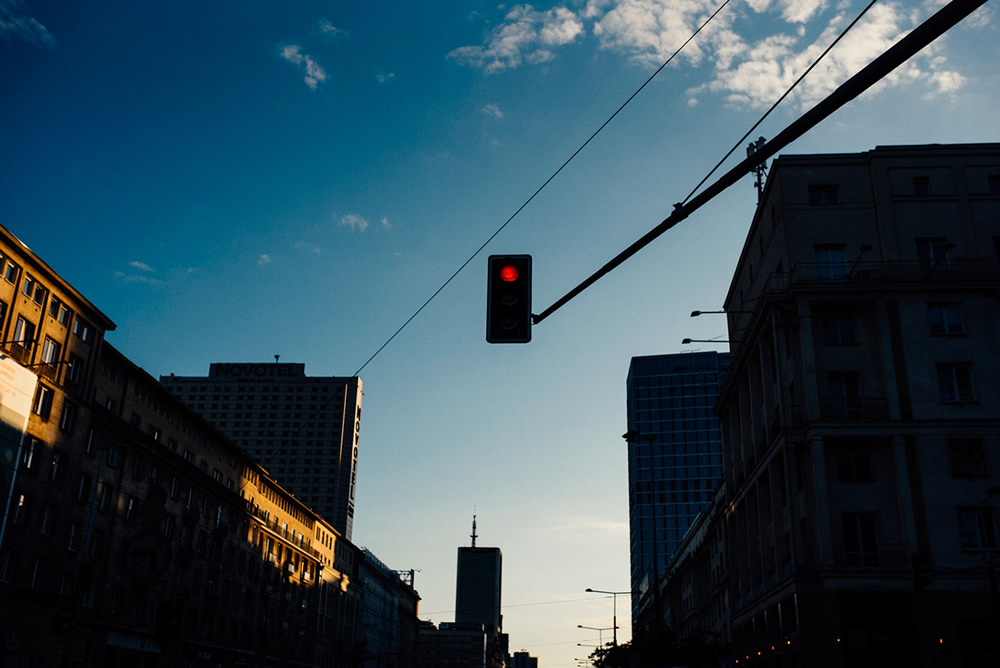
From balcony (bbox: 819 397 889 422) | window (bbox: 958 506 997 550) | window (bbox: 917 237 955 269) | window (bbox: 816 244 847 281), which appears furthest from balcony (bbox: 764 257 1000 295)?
window (bbox: 958 506 997 550)

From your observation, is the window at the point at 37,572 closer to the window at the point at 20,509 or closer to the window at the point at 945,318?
the window at the point at 20,509

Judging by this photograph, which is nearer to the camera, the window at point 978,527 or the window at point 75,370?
the window at point 978,527

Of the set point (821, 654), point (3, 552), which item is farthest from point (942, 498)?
point (3, 552)

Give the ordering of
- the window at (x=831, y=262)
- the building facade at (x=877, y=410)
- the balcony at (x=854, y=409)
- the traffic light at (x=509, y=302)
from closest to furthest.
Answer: the traffic light at (x=509, y=302) < the building facade at (x=877, y=410) < the balcony at (x=854, y=409) < the window at (x=831, y=262)

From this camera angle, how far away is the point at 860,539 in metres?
40.0

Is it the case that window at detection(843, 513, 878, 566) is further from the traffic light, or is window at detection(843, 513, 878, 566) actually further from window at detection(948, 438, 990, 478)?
the traffic light

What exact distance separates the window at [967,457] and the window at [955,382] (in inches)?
78.9

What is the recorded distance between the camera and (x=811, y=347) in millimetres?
43188

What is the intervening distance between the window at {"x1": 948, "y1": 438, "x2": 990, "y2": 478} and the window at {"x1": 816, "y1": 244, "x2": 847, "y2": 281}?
32.6 feet

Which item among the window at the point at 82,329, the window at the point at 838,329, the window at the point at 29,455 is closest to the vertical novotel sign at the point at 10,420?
the window at the point at 29,455

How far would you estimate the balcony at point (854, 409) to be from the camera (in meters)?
41.8

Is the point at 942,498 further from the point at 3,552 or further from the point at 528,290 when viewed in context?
the point at 3,552

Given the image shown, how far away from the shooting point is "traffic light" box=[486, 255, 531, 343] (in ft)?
38.6

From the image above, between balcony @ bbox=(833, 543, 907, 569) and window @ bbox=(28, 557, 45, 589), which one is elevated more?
balcony @ bbox=(833, 543, 907, 569)
